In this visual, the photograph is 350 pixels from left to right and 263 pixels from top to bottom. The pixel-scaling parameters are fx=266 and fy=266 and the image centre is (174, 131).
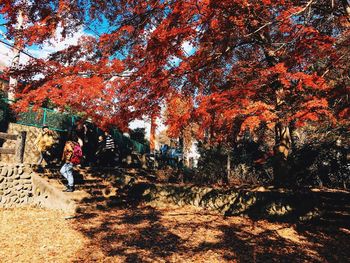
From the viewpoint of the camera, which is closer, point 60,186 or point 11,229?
point 11,229

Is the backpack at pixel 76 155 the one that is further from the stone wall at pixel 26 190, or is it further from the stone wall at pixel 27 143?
the stone wall at pixel 27 143

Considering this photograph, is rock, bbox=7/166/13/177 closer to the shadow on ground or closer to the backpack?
the backpack

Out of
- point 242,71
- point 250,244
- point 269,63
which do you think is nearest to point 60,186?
point 250,244

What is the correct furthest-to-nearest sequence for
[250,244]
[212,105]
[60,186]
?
[60,186] < [212,105] < [250,244]

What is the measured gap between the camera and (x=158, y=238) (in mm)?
6113

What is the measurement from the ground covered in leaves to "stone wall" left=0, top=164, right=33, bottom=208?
565 mm

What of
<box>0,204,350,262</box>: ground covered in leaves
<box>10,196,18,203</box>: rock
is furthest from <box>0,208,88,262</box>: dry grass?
<box>10,196,18,203</box>: rock

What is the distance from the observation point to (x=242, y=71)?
10156mm

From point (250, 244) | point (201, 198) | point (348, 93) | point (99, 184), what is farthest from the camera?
point (99, 184)

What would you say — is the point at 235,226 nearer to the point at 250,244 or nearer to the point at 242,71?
the point at 250,244

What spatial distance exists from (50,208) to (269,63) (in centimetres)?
887

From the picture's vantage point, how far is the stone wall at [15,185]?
833 cm

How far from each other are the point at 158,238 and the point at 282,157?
18.7 ft

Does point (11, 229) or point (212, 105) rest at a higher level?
point (212, 105)
